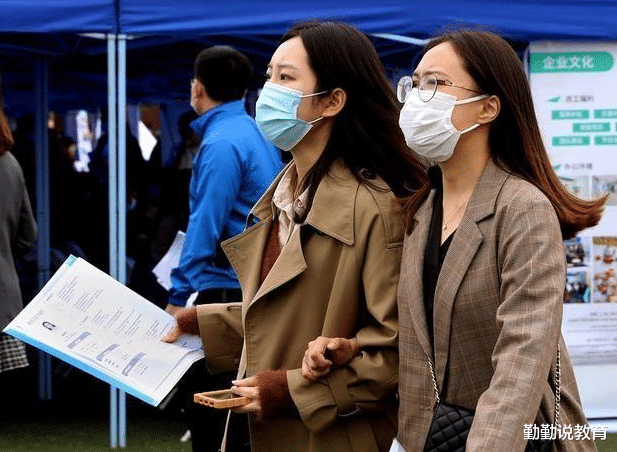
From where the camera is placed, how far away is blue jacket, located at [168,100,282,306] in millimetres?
5176

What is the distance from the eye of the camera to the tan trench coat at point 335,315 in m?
2.82

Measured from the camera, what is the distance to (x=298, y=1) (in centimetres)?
662

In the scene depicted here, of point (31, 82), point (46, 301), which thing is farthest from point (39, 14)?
point (31, 82)

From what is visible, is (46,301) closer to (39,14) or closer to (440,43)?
(440,43)

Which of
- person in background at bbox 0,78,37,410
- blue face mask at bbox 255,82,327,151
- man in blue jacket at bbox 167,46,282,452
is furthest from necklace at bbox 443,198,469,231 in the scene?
person in background at bbox 0,78,37,410

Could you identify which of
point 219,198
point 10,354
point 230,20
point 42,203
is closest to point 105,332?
point 219,198

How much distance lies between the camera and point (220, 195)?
5.18 metres

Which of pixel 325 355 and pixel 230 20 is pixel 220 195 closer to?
pixel 230 20

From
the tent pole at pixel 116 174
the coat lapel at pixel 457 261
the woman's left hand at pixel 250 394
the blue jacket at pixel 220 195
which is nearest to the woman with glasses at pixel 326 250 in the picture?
the woman's left hand at pixel 250 394

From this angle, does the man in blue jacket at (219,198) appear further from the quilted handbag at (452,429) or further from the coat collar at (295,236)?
the quilted handbag at (452,429)

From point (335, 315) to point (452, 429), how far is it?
0.47 meters

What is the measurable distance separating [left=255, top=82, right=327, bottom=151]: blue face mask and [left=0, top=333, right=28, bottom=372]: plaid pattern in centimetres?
327

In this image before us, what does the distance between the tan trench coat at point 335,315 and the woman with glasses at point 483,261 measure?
3.2 inches

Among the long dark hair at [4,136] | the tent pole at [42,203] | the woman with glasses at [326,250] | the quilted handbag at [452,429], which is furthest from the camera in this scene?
the tent pole at [42,203]
